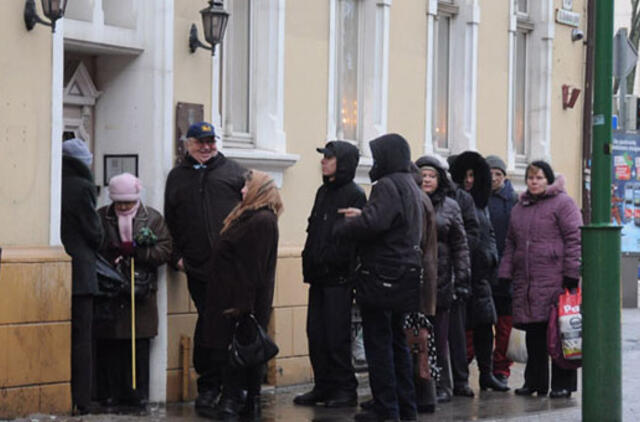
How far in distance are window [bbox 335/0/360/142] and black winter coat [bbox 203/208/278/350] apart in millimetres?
3605

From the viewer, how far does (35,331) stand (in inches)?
397

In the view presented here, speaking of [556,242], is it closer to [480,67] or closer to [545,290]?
[545,290]

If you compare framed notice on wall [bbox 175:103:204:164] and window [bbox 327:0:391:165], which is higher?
window [bbox 327:0:391:165]

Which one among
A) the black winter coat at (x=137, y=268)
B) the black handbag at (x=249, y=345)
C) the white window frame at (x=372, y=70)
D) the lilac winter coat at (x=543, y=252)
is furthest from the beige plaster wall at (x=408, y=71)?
the black handbag at (x=249, y=345)

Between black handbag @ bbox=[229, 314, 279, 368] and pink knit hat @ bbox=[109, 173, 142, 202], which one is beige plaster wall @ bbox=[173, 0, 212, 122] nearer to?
pink knit hat @ bbox=[109, 173, 142, 202]

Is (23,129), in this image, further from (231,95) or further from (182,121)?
(231,95)

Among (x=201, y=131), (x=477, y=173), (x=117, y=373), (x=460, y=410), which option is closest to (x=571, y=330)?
(x=460, y=410)

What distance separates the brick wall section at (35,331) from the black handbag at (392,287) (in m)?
2.09

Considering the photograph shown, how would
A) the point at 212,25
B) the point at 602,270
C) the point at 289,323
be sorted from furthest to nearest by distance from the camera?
the point at 289,323
the point at 212,25
the point at 602,270

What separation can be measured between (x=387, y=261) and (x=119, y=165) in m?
2.59

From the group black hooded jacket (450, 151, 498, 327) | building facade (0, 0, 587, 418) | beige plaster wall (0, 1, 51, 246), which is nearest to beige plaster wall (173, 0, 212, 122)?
building facade (0, 0, 587, 418)

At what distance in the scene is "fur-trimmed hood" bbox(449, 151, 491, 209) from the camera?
488 inches

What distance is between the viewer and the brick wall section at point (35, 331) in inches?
390

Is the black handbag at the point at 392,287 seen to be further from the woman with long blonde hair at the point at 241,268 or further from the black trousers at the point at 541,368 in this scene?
the black trousers at the point at 541,368
